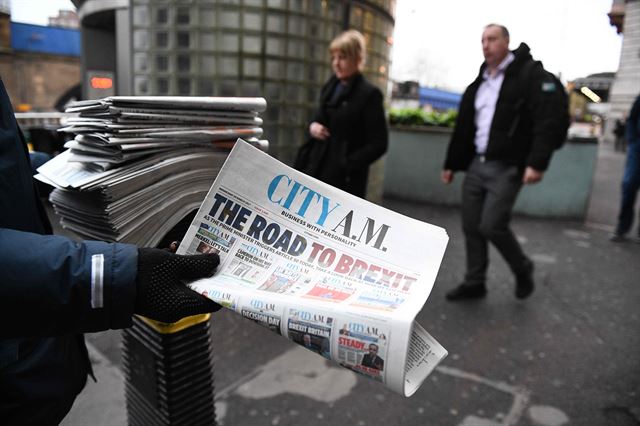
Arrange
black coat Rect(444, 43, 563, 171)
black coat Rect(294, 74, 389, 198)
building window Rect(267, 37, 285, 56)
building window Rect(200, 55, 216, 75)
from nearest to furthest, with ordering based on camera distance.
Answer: black coat Rect(444, 43, 563, 171)
black coat Rect(294, 74, 389, 198)
building window Rect(200, 55, 216, 75)
building window Rect(267, 37, 285, 56)

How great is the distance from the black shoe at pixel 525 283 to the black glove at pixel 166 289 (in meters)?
2.98

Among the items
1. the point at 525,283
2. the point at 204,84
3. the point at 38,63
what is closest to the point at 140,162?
the point at 525,283

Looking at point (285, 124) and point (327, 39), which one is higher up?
point (327, 39)

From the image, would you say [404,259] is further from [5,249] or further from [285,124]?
[285,124]

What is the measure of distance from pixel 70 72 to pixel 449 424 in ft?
85.4

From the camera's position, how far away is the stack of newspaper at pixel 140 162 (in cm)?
106

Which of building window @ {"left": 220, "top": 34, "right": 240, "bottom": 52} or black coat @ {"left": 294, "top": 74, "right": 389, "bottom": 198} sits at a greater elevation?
building window @ {"left": 220, "top": 34, "right": 240, "bottom": 52}

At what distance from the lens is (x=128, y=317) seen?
2.82ft

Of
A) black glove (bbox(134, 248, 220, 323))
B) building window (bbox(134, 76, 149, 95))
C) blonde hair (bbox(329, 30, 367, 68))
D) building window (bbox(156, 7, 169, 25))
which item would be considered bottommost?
black glove (bbox(134, 248, 220, 323))

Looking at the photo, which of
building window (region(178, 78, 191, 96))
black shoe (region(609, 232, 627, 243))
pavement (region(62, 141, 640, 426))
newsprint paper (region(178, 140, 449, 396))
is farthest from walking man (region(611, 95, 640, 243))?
newsprint paper (region(178, 140, 449, 396))

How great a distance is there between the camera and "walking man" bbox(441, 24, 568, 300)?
298cm

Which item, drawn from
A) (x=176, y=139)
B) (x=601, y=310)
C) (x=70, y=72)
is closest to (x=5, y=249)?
(x=176, y=139)

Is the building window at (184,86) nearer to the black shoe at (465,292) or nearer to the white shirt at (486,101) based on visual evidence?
the white shirt at (486,101)

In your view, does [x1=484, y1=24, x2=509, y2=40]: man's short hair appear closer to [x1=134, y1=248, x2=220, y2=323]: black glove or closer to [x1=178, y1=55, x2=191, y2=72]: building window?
[x1=178, y1=55, x2=191, y2=72]: building window
